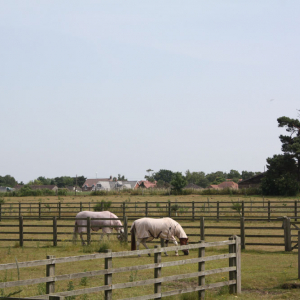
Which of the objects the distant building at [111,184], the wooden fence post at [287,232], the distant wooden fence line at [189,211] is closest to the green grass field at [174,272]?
the wooden fence post at [287,232]

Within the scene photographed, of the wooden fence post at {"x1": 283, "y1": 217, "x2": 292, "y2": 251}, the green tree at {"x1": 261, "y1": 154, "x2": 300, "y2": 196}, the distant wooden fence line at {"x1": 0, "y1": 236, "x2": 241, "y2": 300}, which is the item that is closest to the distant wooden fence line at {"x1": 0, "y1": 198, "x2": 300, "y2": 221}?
the wooden fence post at {"x1": 283, "y1": 217, "x2": 292, "y2": 251}

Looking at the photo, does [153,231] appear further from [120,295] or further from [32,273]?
[120,295]

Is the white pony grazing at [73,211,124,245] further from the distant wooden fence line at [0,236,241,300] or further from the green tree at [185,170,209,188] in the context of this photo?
the green tree at [185,170,209,188]

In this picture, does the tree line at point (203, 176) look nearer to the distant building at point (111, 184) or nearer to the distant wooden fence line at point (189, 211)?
the distant building at point (111, 184)

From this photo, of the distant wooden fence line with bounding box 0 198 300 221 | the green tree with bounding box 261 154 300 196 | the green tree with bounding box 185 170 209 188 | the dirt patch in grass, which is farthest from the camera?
the green tree with bounding box 185 170 209 188

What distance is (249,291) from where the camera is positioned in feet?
29.2

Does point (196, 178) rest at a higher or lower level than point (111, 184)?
higher

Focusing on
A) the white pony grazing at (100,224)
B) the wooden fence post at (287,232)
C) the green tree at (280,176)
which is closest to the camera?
the wooden fence post at (287,232)

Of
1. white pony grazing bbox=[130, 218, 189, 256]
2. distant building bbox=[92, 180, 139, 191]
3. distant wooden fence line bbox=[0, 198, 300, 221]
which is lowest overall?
distant building bbox=[92, 180, 139, 191]

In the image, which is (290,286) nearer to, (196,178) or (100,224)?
(100,224)

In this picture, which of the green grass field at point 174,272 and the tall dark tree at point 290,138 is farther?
the tall dark tree at point 290,138

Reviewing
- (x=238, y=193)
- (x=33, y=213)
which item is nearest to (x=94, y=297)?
(x=33, y=213)

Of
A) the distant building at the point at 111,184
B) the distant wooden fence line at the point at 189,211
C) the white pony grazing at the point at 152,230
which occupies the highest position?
the white pony grazing at the point at 152,230

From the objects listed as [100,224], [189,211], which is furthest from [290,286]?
[189,211]
